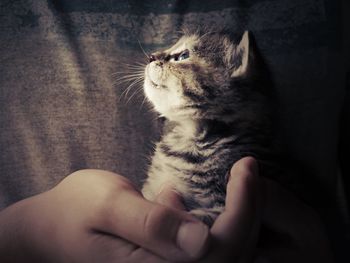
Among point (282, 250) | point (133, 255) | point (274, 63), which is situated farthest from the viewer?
point (274, 63)

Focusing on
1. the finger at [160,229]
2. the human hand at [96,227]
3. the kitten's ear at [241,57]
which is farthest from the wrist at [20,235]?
the kitten's ear at [241,57]

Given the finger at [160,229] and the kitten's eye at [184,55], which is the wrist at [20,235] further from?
the kitten's eye at [184,55]

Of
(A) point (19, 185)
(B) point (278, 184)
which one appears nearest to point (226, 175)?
(B) point (278, 184)

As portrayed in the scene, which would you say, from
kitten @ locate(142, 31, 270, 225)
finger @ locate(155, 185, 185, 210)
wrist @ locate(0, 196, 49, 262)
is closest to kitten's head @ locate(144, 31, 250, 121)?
kitten @ locate(142, 31, 270, 225)

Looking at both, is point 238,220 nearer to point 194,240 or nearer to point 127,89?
point 194,240

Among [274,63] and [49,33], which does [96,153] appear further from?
[274,63]

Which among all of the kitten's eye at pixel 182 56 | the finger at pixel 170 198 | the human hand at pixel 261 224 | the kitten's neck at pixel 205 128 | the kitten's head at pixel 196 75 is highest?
the kitten's eye at pixel 182 56

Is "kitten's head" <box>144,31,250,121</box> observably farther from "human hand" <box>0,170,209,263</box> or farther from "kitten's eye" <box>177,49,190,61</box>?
"human hand" <box>0,170,209,263</box>
